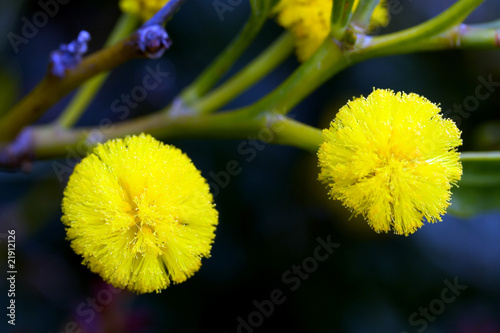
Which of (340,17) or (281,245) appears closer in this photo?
(340,17)

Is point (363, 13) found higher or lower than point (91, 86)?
higher

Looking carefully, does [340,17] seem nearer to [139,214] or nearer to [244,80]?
[244,80]

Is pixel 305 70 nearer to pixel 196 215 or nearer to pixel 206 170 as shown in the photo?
pixel 196 215

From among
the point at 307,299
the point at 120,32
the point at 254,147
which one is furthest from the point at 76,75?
the point at 307,299

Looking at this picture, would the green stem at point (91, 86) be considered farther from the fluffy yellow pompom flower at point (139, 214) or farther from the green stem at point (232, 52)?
the fluffy yellow pompom flower at point (139, 214)

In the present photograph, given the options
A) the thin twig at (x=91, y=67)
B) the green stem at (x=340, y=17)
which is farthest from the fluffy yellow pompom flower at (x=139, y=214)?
the green stem at (x=340, y=17)

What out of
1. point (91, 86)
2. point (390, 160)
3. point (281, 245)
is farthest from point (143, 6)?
point (281, 245)
